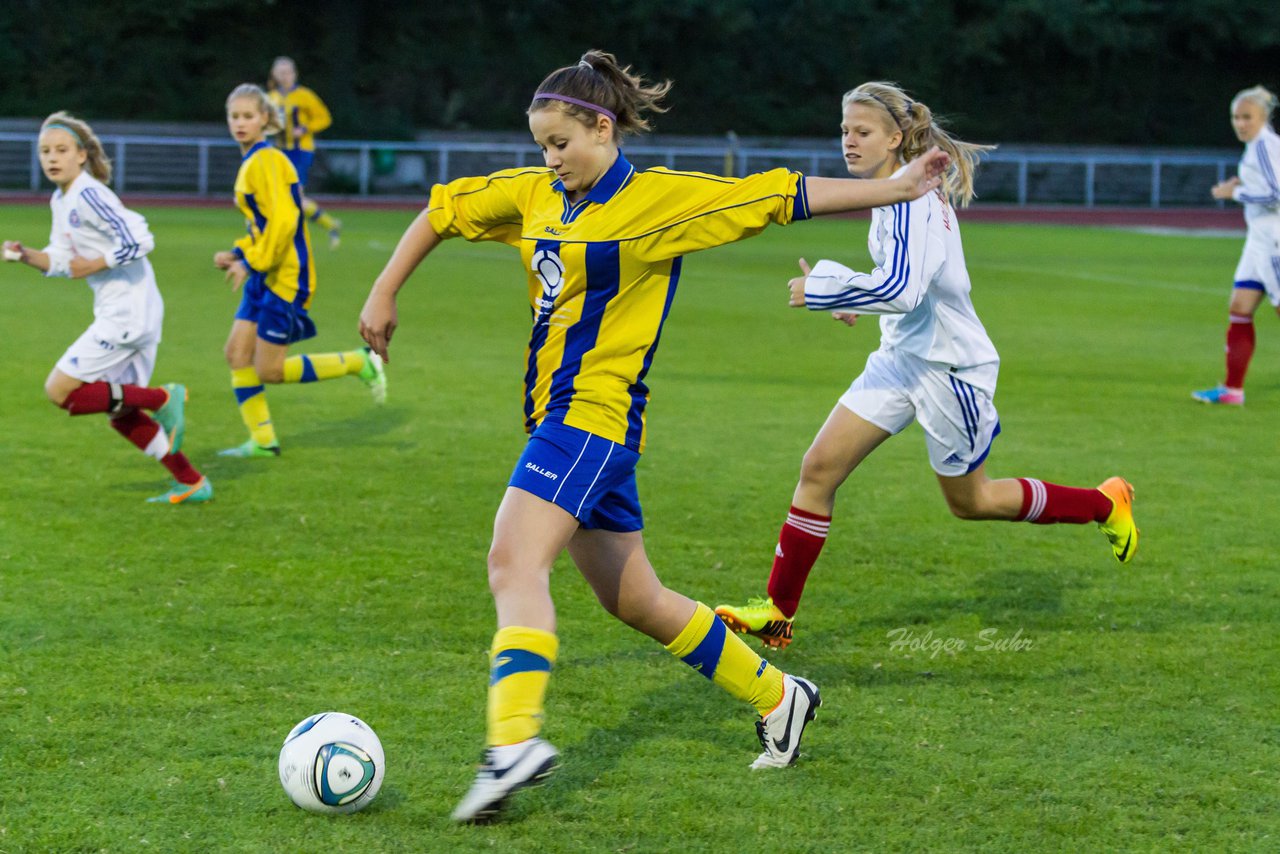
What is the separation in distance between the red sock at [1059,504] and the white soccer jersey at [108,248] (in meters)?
4.12

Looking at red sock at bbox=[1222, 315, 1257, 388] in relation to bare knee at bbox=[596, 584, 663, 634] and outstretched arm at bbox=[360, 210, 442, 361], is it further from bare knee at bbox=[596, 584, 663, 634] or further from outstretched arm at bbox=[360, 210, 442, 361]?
outstretched arm at bbox=[360, 210, 442, 361]

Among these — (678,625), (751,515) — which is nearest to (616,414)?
(678,625)

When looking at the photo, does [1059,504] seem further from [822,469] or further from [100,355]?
[100,355]

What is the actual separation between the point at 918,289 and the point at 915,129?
0.61m

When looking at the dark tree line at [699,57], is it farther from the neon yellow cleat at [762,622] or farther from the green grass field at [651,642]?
the neon yellow cleat at [762,622]

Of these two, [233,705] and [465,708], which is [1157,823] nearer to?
[465,708]

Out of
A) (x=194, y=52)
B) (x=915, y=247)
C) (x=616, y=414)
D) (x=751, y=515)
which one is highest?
(x=194, y=52)

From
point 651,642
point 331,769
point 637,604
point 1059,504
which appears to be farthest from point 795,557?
point 331,769

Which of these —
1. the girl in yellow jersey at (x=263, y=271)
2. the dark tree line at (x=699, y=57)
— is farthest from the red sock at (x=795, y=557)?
the dark tree line at (x=699, y=57)

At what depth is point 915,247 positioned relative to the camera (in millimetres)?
4680

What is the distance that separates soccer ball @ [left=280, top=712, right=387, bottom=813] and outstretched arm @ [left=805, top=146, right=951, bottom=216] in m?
1.69

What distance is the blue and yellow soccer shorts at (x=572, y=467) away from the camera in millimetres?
3734

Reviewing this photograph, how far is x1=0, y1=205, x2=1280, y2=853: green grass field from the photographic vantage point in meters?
3.81

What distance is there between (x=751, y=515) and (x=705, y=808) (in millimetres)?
3424
